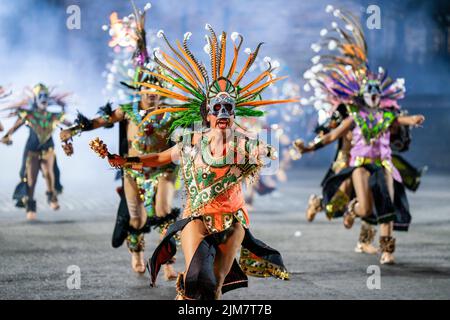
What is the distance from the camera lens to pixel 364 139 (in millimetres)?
11086

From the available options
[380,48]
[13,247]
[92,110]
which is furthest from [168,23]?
[13,247]

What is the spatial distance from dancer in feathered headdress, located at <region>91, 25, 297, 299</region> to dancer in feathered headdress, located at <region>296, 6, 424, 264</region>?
11.5ft

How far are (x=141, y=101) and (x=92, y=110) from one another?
642 inches

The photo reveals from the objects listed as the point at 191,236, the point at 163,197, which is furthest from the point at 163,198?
the point at 191,236

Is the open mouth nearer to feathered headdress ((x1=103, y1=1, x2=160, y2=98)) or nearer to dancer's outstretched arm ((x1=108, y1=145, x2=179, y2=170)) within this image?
dancer's outstretched arm ((x1=108, y1=145, x2=179, y2=170))

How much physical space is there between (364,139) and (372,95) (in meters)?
0.51

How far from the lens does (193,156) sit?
749 cm

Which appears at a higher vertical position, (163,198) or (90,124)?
(90,124)

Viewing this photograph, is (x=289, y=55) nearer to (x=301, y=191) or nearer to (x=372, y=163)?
(x=301, y=191)

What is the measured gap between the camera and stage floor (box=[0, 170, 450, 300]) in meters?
9.13
